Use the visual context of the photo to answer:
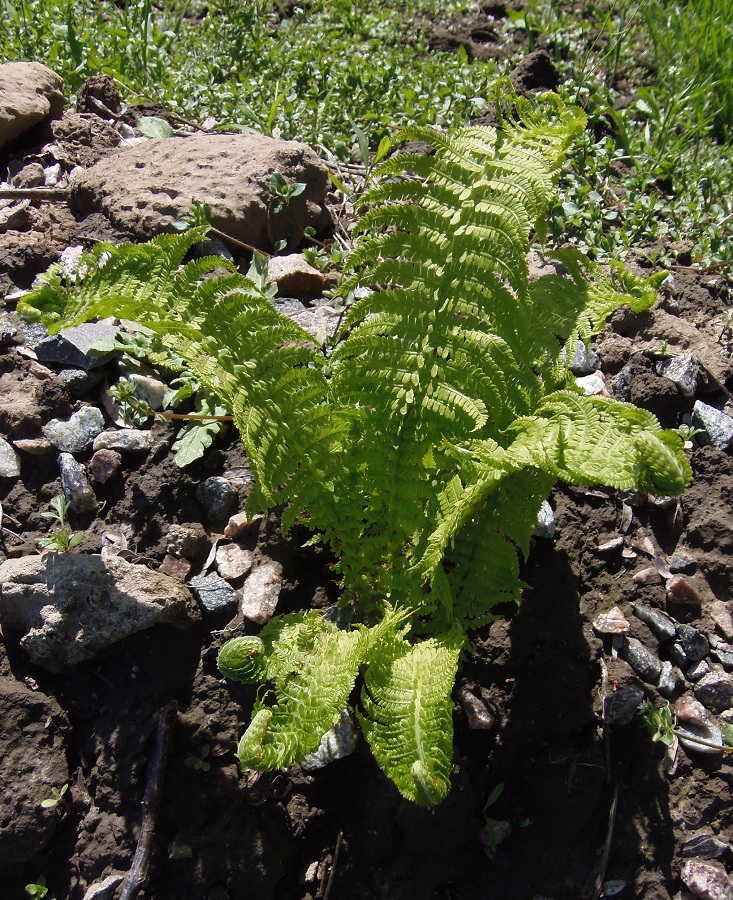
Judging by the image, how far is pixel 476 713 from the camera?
93.4 inches

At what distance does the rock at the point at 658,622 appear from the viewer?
2547 millimetres

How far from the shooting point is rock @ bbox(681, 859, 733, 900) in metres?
2.19

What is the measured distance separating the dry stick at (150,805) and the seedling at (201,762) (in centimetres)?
8

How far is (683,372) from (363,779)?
73.4 inches

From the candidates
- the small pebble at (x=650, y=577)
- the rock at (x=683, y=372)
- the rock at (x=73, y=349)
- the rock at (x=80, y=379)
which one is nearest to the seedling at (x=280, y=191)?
the rock at (x=73, y=349)

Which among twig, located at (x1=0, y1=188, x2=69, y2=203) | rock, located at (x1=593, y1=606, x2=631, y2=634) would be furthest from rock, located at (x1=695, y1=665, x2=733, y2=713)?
twig, located at (x1=0, y1=188, x2=69, y2=203)

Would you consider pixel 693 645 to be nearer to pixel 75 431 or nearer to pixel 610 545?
pixel 610 545

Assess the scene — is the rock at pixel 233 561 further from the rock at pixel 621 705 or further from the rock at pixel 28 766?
the rock at pixel 621 705

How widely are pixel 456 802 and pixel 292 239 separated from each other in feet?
7.83

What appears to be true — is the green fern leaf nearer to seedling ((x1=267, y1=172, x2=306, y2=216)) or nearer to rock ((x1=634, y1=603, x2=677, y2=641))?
rock ((x1=634, y1=603, x2=677, y2=641))

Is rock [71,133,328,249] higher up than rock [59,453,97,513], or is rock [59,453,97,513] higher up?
rock [71,133,328,249]

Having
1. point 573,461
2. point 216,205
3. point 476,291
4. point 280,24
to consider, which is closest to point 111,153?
point 216,205

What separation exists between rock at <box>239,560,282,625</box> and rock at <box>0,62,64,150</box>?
2527 mm

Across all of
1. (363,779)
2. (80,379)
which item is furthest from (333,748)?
(80,379)
